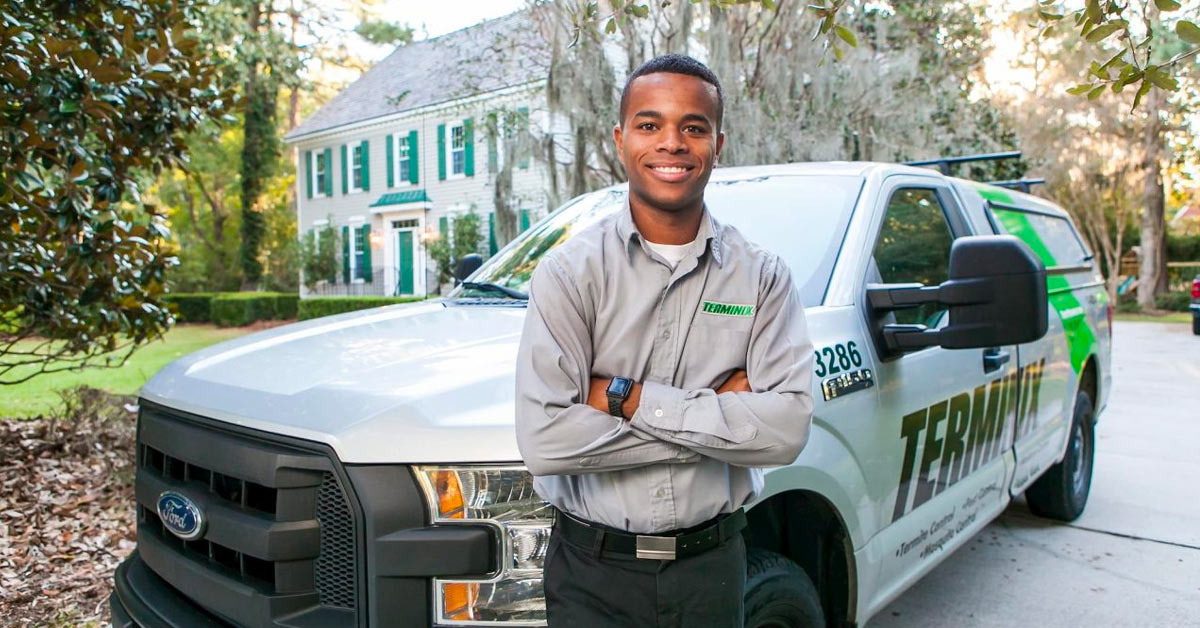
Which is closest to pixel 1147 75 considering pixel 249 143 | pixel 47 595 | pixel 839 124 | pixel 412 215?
pixel 47 595

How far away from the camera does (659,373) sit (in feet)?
6.02

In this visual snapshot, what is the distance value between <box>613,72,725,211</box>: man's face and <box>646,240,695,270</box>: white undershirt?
0.08 metres

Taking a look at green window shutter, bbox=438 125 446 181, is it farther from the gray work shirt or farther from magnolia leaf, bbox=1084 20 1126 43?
the gray work shirt

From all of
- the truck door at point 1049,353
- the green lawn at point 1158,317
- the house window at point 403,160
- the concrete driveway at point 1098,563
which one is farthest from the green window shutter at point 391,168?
the truck door at point 1049,353

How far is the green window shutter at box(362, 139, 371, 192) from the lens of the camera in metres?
27.2

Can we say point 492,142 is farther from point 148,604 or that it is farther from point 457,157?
point 457,157

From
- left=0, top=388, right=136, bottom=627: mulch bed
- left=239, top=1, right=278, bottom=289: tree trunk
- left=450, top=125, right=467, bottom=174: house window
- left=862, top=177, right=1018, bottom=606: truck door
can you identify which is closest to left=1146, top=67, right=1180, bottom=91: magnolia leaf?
left=862, top=177, right=1018, bottom=606: truck door

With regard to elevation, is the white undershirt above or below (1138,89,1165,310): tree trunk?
below

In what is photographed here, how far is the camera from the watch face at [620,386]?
1764 millimetres

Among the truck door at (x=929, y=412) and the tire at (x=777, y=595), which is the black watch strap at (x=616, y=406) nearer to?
the tire at (x=777, y=595)

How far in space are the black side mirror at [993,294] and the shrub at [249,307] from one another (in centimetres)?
2472

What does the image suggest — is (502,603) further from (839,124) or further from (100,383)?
(100,383)

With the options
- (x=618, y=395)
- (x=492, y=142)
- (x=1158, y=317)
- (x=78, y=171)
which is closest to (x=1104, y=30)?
(x=618, y=395)

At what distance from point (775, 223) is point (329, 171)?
2748 cm
